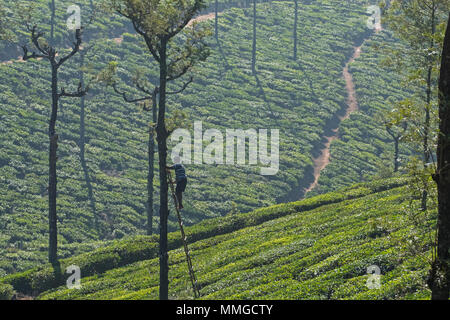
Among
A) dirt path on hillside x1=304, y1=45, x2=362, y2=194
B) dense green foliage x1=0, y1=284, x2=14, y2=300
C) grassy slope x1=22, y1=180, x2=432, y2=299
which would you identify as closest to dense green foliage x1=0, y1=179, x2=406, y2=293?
grassy slope x1=22, y1=180, x2=432, y2=299

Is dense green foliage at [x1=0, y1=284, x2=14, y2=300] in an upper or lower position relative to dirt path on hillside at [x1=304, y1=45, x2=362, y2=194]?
lower

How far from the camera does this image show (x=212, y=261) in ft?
93.4

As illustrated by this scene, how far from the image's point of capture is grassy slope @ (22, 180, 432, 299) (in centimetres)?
1998

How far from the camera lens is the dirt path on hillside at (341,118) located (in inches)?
2546

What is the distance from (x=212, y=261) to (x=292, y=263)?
17.6 ft

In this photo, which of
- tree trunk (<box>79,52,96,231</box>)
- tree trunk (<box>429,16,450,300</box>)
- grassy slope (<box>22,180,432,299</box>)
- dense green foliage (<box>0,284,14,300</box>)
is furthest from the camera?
tree trunk (<box>79,52,96,231</box>)

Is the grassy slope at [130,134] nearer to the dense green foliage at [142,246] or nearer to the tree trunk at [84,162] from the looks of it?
the tree trunk at [84,162]

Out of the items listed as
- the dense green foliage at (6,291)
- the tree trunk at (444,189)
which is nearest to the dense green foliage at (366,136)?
the dense green foliage at (6,291)

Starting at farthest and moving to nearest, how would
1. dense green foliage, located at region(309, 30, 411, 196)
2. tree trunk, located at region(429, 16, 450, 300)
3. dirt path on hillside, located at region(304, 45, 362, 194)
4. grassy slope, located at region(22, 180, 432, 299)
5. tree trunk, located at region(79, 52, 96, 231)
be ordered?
dirt path on hillside, located at region(304, 45, 362, 194) → dense green foliage, located at region(309, 30, 411, 196) → tree trunk, located at region(79, 52, 96, 231) → grassy slope, located at region(22, 180, 432, 299) → tree trunk, located at region(429, 16, 450, 300)

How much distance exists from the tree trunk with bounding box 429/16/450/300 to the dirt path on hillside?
47.4 metres

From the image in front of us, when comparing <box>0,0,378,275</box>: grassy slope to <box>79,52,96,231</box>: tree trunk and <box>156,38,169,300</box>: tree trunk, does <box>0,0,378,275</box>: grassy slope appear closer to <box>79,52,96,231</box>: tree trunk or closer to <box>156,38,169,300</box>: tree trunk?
<box>79,52,96,231</box>: tree trunk

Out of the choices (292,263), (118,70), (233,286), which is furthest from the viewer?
(118,70)
